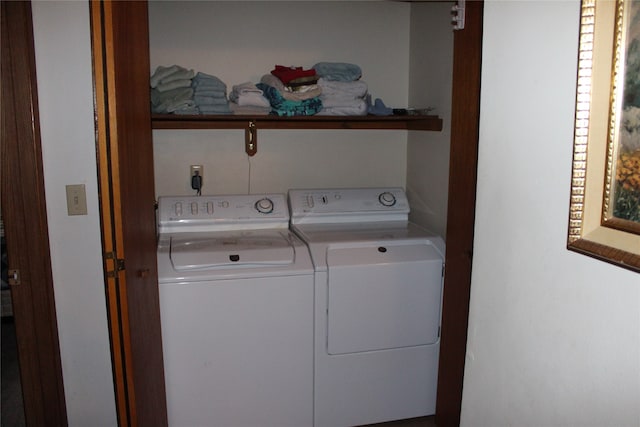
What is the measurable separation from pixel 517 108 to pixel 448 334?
1.40 m

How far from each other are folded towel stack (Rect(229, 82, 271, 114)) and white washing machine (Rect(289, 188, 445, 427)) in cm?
65

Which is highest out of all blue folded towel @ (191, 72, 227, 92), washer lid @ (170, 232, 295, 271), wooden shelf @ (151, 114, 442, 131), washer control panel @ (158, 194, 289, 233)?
blue folded towel @ (191, 72, 227, 92)

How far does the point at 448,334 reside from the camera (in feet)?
7.43

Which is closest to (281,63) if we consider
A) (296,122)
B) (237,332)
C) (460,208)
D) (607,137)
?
(296,122)

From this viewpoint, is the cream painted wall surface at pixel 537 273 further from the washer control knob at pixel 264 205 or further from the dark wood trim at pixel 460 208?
the washer control knob at pixel 264 205

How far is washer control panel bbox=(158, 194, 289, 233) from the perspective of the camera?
250 centimetres

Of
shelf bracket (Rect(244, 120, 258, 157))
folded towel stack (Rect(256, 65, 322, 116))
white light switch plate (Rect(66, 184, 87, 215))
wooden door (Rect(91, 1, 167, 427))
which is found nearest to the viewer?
wooden door (Rect(91, 1, 167, 427))

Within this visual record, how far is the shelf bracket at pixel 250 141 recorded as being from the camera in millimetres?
2752

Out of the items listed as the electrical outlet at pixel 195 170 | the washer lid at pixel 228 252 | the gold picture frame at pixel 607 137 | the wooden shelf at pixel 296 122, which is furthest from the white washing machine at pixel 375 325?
A: the gold picture frame at pixel 607 137

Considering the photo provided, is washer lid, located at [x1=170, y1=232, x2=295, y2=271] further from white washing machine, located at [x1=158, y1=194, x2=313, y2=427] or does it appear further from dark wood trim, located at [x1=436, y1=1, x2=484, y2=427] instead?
dark wood trim, located at [x1=436, y1=1, x2=484, y2=427]

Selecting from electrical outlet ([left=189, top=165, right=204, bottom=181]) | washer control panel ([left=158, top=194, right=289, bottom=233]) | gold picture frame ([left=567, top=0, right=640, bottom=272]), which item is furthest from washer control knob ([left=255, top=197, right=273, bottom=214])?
gold picture frame ([left=567, top=0, right=640, bottom=272])

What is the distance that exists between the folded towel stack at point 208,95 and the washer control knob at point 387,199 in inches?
36.8

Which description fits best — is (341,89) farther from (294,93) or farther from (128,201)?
(128,201)

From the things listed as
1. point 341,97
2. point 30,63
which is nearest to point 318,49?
point 341,97
